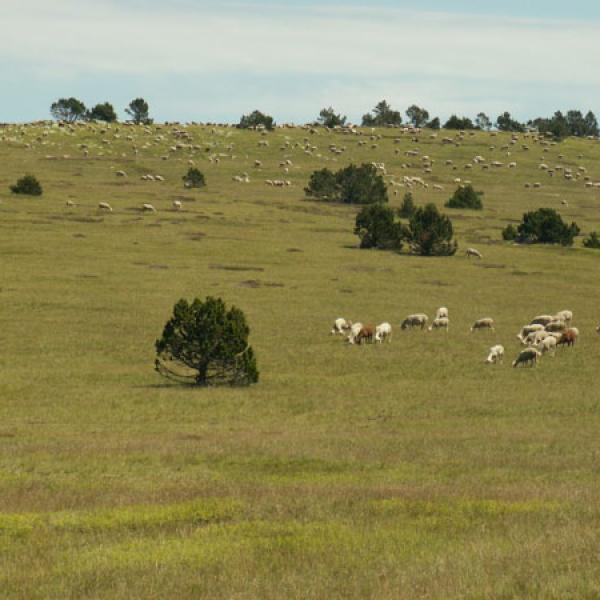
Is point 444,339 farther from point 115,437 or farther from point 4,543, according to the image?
point 4,543

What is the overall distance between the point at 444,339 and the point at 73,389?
1666cm

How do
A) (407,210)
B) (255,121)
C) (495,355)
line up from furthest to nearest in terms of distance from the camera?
(255,121) < (407,210) < (495,355)

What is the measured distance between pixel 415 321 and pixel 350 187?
187 ft

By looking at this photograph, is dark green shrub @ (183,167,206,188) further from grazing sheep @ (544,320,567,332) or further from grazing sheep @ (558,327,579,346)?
grazing sheep @ (558,327,579,346)

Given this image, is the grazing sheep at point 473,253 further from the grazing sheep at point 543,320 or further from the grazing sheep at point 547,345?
the grazing sheep at point 547,345

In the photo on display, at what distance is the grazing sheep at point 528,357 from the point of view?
36.4 m

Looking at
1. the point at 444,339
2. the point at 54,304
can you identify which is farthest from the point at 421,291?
the point at 54,304

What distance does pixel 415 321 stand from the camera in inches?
1809

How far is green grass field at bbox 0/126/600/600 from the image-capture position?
1165 cm

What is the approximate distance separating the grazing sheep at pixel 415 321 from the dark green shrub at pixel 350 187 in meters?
55.2

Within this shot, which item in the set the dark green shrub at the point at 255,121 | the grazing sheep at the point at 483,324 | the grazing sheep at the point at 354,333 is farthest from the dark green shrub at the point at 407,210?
the dark green shrub at the point at 255,121

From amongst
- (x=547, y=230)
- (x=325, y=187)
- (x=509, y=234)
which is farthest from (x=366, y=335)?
(x=325, y=187)

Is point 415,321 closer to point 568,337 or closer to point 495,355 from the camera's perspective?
point 568,337

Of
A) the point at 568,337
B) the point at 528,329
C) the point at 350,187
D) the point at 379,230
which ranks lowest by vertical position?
the point at 528,329
